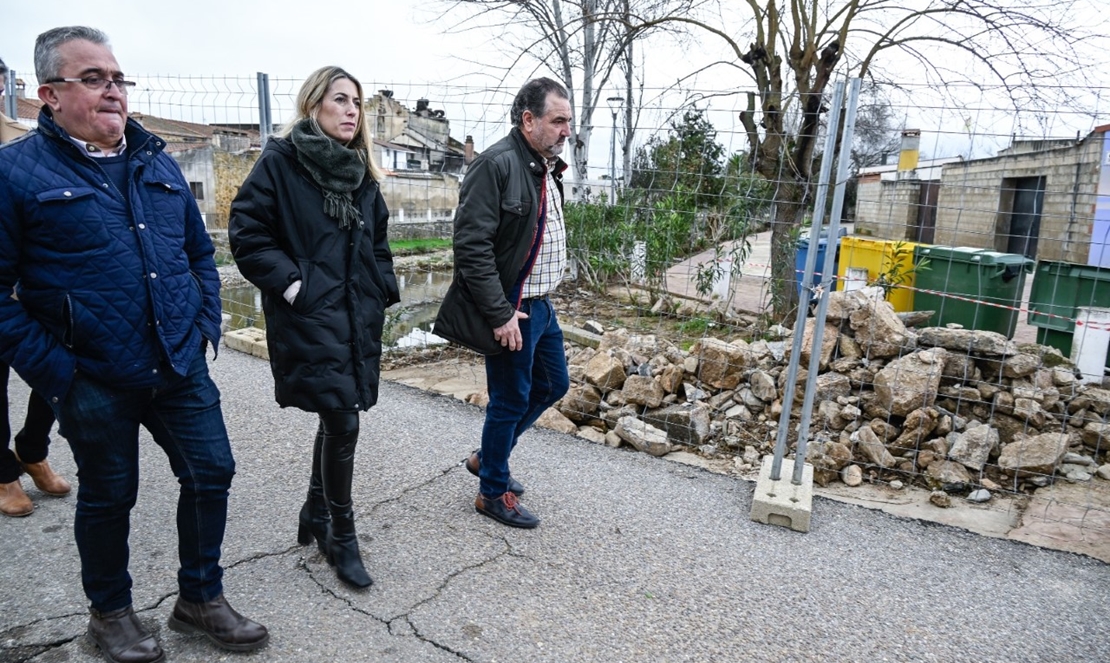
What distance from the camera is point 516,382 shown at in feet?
10.6

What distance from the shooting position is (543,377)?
3.48 meters

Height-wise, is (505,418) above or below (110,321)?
below

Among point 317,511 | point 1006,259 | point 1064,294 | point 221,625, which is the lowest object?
point 221,625

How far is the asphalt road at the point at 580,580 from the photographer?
8.25ft

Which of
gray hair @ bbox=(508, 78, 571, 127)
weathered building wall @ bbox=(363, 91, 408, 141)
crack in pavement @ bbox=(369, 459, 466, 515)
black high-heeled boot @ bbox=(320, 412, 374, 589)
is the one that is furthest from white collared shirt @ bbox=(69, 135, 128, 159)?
crack in pavement @ bbox=(369, 459, 466, 515)

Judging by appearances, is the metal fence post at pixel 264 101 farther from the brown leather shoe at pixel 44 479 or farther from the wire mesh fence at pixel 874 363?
the brown leather shoe at pixel 44 479

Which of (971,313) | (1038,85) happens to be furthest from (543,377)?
(1038,85)

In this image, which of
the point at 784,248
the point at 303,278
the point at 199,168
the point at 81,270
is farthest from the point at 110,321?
the point at 199,168

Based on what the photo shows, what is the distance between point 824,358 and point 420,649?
3.62m

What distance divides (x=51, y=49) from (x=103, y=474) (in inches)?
48.6

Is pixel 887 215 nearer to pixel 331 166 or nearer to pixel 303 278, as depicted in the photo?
pixel 331 166

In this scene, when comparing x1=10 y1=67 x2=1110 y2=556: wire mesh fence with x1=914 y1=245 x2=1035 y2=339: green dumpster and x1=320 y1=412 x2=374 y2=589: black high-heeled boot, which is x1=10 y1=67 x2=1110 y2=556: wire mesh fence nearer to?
x1=914 y1=245 x2=1035 y2=339: green dumpster

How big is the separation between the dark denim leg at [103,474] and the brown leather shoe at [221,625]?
191mm

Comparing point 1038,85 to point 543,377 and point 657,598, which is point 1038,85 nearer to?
point 543,377
